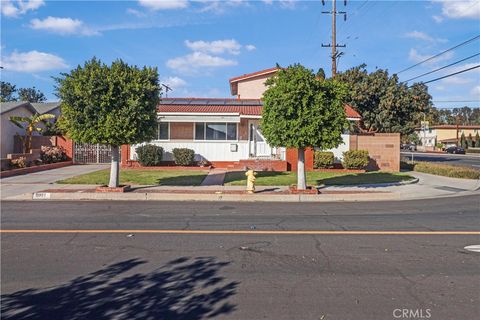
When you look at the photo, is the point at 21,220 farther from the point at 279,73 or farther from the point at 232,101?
the point at 232,101

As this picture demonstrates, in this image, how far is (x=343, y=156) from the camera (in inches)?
898

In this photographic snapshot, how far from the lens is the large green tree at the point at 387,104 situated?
30406 mm

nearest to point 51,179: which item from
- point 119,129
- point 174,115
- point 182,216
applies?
point 119,129

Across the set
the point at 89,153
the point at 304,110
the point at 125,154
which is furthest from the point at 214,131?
the point at 304,110

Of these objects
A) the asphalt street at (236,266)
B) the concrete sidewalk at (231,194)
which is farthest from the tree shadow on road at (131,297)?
the concrete sidewalk at (231,194)

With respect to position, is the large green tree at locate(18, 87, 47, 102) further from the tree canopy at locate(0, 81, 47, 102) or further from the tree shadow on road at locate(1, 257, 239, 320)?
the tree shadow on road at locate(1, 257, 239, 320)

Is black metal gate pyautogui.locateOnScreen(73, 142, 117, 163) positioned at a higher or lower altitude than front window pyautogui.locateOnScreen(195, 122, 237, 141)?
lower

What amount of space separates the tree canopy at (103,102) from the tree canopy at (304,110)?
4159mm

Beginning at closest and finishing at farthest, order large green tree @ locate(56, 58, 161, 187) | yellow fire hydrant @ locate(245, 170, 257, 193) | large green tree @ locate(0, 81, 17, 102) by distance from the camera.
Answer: large green tree @ locate(56, 58, 161, 187) → yellow fire hydrant @ locate(245, 170, 257, 193) → large green tree @ locate(0, 81, 17, 102)

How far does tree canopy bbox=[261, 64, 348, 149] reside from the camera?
13148 mm

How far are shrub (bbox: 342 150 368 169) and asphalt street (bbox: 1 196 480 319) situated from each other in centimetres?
1203

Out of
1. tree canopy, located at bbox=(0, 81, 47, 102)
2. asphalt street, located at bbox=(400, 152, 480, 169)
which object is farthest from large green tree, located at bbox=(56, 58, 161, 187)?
tree canopy, located at bbox=(0, 81, 47, 102)

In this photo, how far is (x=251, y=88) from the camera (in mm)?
32375

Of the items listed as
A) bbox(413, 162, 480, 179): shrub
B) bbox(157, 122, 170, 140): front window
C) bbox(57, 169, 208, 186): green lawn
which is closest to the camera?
bbox(57, 169, 208, 186): green lawn
